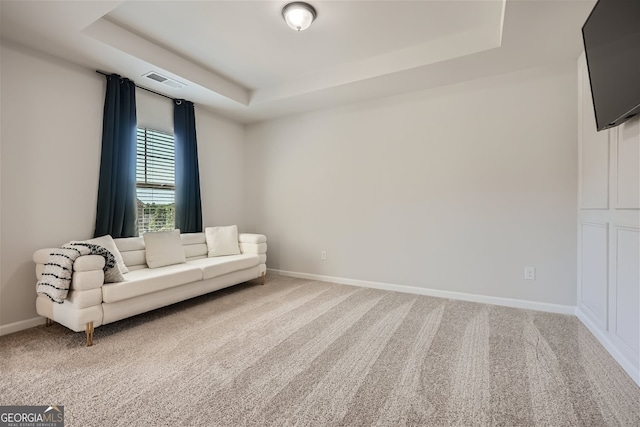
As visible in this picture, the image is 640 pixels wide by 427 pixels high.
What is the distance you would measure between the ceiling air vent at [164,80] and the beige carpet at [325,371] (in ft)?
8.44

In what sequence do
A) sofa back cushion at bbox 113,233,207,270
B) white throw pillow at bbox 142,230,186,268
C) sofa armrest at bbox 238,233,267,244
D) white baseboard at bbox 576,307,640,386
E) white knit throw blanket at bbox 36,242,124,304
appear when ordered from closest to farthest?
white baseboard at bbox 576,307,640,386 → white knit throw blanket at bbox 36,242,124,304 → sofa back cushion at bbox 113,233,207,270 → white throw pillow at bbox 142,230,186,268 → sofa armrest at bbox 238,233,267,244

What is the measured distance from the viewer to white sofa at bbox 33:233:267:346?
2361 mm

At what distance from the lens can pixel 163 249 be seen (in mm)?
3486

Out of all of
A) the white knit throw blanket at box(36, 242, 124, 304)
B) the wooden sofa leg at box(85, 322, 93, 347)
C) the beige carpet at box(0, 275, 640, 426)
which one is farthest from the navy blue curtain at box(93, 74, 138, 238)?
the wooden sofa leg at box(85, 322, 93, 347)

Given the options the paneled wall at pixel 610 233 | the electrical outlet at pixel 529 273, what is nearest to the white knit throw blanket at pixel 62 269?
the paneled wall at pixel 610 233

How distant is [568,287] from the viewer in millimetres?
3031

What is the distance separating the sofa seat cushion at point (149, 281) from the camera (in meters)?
2.49

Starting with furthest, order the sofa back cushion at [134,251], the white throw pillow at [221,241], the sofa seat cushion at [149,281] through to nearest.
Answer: the white throw pillow at [221,241]
the sofa back cushion at [134,251]
the sofa seat cushion at [149,281]

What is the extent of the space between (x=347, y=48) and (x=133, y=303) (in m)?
3.25

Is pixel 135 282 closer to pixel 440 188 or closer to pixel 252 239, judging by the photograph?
pixel 252 239

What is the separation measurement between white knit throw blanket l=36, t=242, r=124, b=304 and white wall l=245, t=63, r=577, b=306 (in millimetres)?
2661

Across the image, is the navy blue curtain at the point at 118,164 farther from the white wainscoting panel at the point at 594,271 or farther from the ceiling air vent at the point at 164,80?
the white wainscoting panel at the point at 594,271

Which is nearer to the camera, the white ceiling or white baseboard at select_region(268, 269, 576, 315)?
the white ceiling

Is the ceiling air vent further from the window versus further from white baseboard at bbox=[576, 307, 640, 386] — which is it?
white baseboard at bbox=[576, 307, 640, 386]
